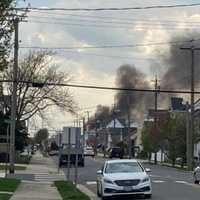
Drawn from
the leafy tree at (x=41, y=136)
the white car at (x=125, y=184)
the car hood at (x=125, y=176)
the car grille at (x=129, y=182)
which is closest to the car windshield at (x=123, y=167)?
the white car at (x=125, y=184)

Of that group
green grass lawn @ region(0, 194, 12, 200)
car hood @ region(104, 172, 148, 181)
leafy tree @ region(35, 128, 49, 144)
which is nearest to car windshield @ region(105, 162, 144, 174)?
car hood @ region(104, 172, 148, 181)

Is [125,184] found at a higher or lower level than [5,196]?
higher

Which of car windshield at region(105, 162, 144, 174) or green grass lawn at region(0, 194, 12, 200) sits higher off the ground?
car windshield at region(105, 162, 144, 174)

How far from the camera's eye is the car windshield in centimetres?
2778

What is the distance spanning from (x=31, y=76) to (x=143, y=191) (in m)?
50.1

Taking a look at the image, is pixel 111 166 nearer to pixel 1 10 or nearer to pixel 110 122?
pixel 1 10

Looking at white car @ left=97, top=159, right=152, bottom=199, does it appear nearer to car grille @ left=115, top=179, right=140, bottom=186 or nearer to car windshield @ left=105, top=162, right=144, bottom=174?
car grille @ left=115, top=179, right=140, bottom=186

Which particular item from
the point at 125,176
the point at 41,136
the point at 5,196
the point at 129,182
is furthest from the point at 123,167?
the point at 41,136

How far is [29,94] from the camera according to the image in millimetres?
77188

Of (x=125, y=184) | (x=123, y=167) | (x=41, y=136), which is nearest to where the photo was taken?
(x=125, y=184)

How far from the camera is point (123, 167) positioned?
28203 mm

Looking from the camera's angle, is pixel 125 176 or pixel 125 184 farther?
pixel 125 176

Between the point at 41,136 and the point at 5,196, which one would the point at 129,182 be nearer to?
the point at 5,196

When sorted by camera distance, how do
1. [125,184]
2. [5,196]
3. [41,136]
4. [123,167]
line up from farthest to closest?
[41,136] < [123,167] < [125,184] < [5,196]
